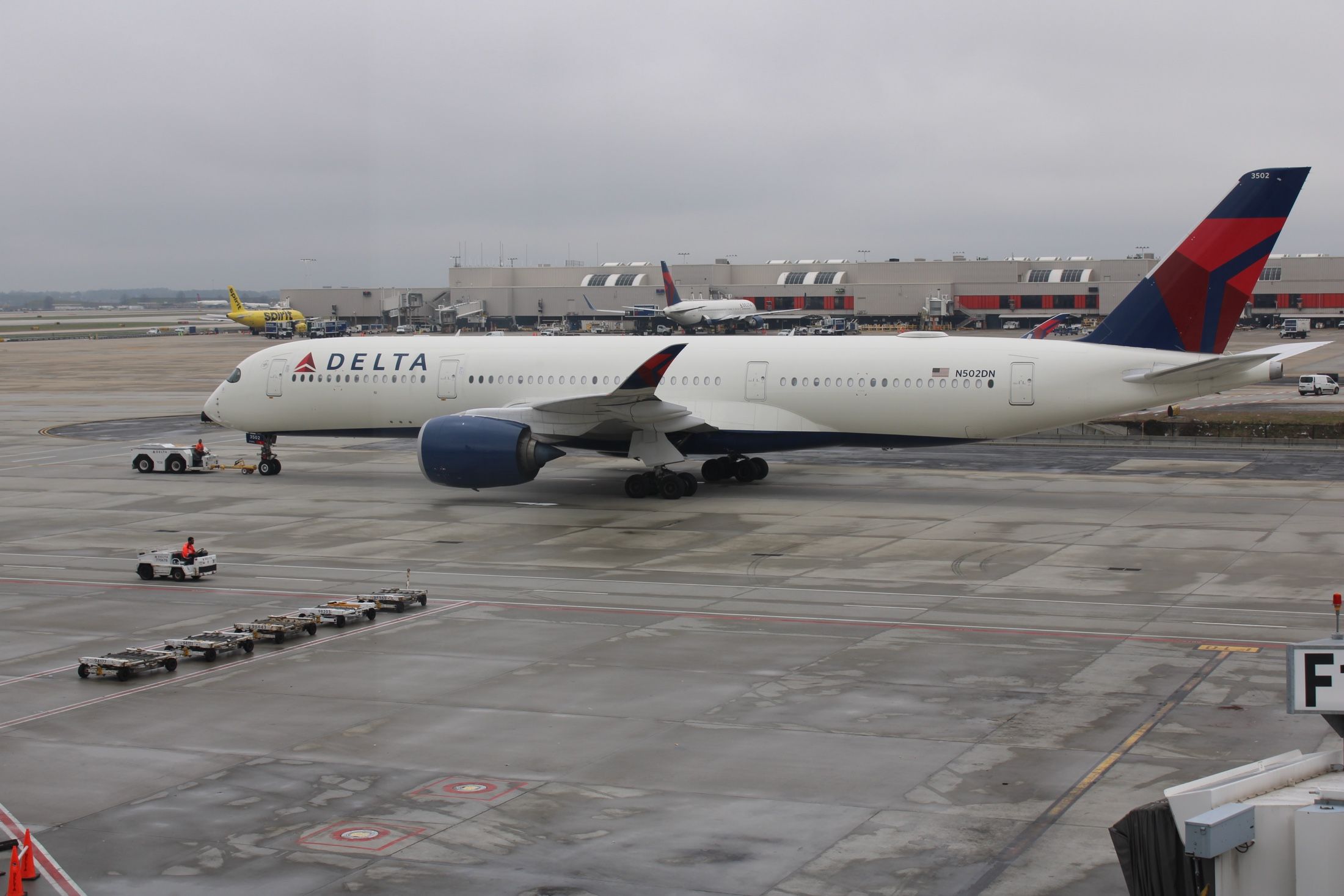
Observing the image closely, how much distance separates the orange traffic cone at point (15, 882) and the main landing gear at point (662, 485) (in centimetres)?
2447

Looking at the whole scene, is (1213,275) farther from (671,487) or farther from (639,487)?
(639,487)

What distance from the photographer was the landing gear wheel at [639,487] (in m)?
36.0

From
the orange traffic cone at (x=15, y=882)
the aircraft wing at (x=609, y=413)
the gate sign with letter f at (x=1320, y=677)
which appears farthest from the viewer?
the aircraft wing at (x=609, y=413)

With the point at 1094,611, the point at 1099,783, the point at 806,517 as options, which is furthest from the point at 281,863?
the point at 806,517

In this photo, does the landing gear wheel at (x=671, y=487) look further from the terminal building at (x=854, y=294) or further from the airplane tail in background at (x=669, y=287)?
the terminal building at (x=854, y=294)

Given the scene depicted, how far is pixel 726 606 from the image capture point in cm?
2341

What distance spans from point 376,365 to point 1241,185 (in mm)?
24044

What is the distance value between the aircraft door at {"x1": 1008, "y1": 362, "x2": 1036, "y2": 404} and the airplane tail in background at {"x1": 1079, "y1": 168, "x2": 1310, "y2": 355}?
2.26m

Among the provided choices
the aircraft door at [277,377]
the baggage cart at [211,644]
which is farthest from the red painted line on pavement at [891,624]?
the aircraft door at [277,377]

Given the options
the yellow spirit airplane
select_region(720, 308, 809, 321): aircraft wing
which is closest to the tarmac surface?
select_region(720, 308, 809, 321): aircraft wing

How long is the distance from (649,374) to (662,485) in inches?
148

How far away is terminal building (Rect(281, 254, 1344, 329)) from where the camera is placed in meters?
136

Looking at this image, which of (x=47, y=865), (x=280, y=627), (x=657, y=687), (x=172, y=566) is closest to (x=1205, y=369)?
(x=657, y=687)

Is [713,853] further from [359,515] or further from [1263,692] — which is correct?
[359,515]
